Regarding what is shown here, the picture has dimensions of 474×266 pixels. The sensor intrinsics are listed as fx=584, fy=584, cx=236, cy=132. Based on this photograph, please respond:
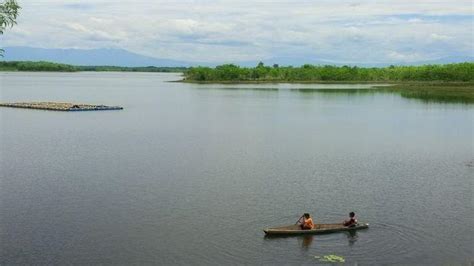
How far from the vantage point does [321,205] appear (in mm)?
30422

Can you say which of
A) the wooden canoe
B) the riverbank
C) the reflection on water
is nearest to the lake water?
the reflection on water

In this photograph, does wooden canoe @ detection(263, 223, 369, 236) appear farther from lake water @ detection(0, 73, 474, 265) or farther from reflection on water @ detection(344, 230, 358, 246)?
lake water @ detection(0, 73, 474, 265)

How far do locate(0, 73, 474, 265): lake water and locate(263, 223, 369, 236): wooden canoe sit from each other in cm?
32

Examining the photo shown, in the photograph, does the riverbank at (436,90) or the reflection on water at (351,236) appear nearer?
the reflection on water at (351,236)

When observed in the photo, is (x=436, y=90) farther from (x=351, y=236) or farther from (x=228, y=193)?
(x=351, y=236)

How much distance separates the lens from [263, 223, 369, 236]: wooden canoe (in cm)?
2534

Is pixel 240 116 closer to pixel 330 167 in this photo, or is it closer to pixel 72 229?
pixel 330 167

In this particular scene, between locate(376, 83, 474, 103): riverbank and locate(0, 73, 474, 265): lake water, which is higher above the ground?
locate(376, 83, 474, 103): riverbank

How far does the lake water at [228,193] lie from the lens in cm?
2405

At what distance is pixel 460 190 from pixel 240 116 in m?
46.0

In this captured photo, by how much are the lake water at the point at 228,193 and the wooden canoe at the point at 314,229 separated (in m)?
0.32

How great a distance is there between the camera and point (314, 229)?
25.7m

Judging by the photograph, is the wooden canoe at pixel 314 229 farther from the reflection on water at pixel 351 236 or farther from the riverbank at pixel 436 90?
the riverbank at pixel 436 90

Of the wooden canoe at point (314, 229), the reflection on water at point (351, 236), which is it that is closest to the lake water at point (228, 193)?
the reflection on water at point (351, 236)
